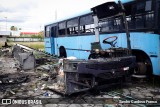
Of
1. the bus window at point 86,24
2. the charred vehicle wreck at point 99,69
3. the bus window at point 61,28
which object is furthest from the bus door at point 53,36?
the charred vehicle wreck at point 99,69

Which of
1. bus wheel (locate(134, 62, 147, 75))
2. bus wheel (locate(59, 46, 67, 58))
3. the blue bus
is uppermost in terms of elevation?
the blue bus

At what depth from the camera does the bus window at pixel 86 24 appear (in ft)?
32.6

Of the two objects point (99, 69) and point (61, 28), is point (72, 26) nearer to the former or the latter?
point (61, 28)

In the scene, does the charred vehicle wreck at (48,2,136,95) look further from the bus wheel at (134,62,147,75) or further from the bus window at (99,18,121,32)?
the bus window at (99,18,121,32)

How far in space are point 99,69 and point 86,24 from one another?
5.09 metres

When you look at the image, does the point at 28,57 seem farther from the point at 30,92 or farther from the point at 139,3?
the point at 139,3

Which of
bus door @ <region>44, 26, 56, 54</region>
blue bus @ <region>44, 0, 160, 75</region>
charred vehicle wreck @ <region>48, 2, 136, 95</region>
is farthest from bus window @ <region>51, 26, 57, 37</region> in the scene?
charred vehicle wreck @ <region>48, 2, 136, 95</region>

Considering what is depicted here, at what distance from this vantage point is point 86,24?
34.1 feet

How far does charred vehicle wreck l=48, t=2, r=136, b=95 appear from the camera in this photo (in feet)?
17.9

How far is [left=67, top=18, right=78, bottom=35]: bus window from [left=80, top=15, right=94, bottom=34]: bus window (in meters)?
0.65

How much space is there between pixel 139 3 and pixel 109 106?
3.95 m

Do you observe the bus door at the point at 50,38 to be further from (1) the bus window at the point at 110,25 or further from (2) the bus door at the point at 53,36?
(1) the bus window at the point at 110,25

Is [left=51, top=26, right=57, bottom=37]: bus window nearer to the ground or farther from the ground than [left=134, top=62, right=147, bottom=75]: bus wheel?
farther from the ground

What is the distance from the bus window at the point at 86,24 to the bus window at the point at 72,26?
2.13 feet
